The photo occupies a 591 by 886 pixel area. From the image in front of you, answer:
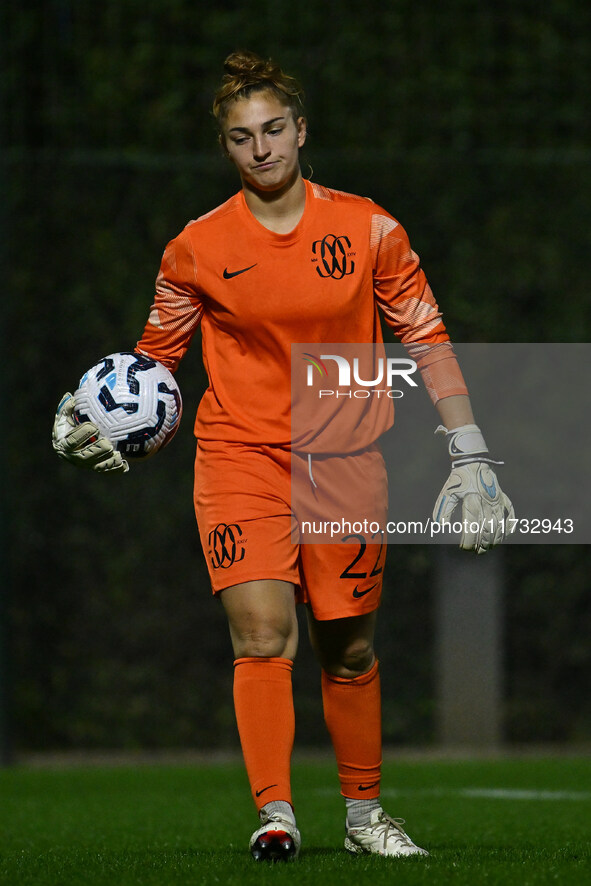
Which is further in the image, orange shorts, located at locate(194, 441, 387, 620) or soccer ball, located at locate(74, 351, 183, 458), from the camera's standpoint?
soccer ball, located at locate(74, 351, 183, 458)

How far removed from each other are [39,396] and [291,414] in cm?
390

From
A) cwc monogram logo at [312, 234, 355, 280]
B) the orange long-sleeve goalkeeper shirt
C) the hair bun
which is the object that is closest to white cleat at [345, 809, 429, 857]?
the orange long-sleeve goalkeeper shirt

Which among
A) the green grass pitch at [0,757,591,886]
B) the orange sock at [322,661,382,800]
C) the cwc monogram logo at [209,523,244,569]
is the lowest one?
the green grass pitch at [0,757,591,886]

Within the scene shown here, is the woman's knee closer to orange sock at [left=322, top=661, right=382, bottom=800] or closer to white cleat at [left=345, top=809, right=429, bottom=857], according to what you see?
orange sock at [left=322, top=661, right=382, bottom=800]

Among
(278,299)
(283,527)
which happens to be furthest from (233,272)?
(283,527)

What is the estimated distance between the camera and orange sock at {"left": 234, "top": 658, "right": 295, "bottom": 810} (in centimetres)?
392

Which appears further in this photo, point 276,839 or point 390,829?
point 390,829

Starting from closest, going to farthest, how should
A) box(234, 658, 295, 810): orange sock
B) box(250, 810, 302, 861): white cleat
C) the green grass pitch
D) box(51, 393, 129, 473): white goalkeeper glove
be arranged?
the green grass pitch → box(250, 810, 302, 861): white cleat → box(234, 658, 295, 810): orange sock → box(51, 393, 129, 473): white goalkeeper glove

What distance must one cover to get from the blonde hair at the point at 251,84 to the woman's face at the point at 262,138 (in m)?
0.02

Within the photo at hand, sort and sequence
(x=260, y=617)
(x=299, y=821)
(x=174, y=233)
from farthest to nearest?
(x=174, y=233), (x=299, y=821), (x=260, y=617)

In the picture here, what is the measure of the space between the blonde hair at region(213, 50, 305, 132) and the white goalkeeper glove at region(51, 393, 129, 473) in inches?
36.1

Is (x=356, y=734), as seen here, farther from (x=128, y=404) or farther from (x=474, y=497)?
(x=128, y=404)

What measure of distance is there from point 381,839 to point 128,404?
138cm

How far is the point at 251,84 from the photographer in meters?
4.12
